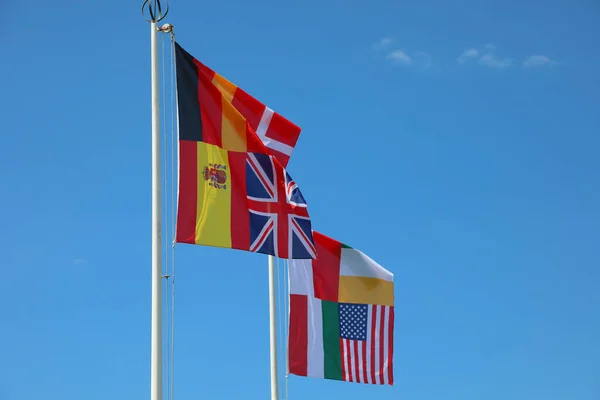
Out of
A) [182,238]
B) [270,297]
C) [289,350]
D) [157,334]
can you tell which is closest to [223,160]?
[182,238]

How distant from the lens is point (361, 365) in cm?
2930

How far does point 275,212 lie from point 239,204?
45.6 inches

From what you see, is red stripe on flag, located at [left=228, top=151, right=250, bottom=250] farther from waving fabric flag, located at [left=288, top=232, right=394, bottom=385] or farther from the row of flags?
waving fabric flag, located at [left=288, top=232, right=394, bottom=385]

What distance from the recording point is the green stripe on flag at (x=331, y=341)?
2891cm

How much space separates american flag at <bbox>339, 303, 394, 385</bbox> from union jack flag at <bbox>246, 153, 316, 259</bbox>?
7.26m

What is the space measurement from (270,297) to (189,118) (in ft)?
25.2

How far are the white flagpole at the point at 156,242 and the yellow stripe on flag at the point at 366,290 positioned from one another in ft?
37.2

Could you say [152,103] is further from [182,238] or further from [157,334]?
[157,334]

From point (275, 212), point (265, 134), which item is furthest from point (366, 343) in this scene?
point (275, 212)

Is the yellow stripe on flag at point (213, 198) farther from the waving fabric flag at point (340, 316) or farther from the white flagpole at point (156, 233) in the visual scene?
the waving fabric flag at point (340, 316)

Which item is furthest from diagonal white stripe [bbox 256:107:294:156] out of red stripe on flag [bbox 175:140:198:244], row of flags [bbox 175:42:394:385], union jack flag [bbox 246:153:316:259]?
red stripe on flag [bbox 175:140:198:244]

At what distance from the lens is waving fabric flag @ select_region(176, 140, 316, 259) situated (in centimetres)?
2020

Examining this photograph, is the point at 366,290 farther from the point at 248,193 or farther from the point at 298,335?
the point at 248,193

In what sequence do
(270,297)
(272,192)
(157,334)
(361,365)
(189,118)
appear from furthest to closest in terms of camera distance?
(361,365)
(270,297)
(272,192)
(189,118)
(157,334)
